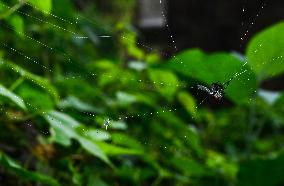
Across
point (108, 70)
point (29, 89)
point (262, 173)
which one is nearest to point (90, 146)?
point (29, 89)

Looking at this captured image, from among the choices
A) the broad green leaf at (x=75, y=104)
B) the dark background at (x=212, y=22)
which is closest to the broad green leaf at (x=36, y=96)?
the broad green leaf at (x=75, y=104)

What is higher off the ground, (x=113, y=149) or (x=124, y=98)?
(x=124, y=98)

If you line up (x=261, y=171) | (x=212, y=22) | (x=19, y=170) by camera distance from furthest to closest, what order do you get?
(x=212, y=22), (x=261, y=171), (x=19, y=170)

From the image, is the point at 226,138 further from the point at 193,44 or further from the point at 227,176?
the point at 193,44

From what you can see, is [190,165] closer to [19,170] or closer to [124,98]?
[124,98]

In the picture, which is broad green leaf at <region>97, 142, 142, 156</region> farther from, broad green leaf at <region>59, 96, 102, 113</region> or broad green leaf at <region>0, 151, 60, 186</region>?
broad green leaf at <region>59, 96, 102, 113</region>

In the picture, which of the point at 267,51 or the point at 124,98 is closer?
the point at 267,51

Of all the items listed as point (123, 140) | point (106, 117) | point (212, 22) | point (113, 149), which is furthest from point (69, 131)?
point (212, 22)
